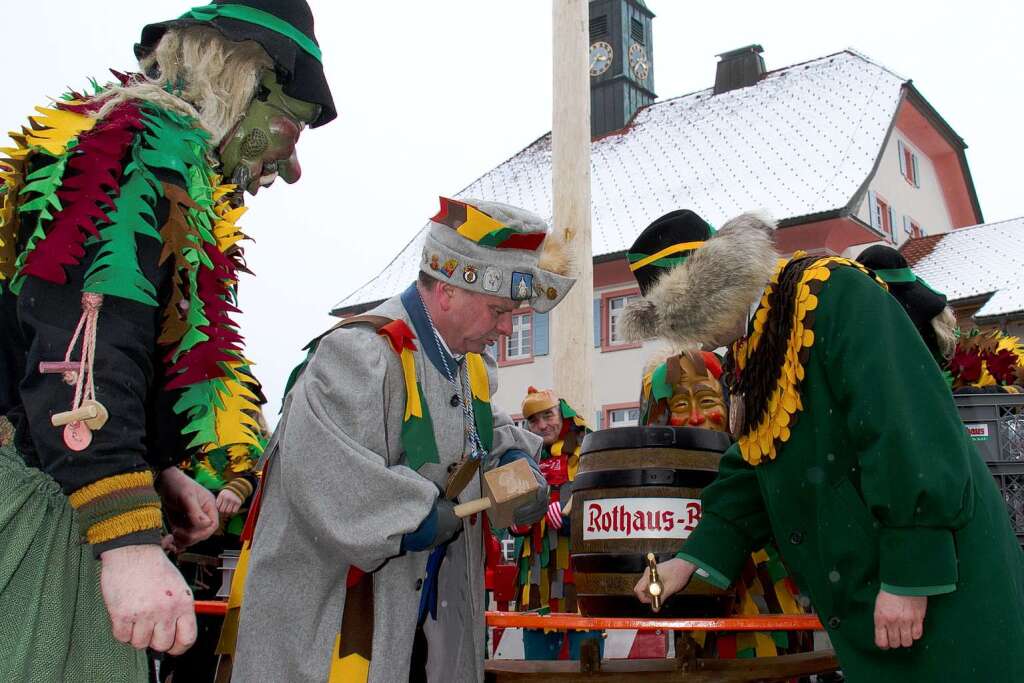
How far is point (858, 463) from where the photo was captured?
7.60ft

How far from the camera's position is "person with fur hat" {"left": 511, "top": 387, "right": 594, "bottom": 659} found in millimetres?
6711

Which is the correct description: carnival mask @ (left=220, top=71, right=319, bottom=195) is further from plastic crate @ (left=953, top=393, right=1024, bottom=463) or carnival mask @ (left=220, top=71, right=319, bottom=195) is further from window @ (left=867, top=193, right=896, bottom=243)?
window @ (left=867, top=193, right=896, bottom=243)

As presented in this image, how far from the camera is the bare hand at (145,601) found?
1.62m

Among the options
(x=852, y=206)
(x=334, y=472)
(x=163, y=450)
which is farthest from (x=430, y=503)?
(x=852, y=206)

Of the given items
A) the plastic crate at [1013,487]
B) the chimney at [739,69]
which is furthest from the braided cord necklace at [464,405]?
the chimney at [739,69]

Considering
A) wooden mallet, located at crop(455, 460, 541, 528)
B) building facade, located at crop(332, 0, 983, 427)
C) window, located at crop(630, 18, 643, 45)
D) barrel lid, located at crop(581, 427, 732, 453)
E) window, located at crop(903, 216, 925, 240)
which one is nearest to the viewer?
wooden mallet, located at crop(455, 460, 541, 528)

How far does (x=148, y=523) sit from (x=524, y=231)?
1.38 m

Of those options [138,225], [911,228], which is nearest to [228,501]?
[138,225]

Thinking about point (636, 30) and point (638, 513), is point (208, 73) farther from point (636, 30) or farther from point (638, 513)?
point (636, 30)

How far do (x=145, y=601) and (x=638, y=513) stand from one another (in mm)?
1744

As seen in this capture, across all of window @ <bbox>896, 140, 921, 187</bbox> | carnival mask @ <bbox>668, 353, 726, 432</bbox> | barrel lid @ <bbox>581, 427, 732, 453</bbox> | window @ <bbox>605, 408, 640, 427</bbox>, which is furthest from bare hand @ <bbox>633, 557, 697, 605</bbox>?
window @ <bbox>896, 140, 921, 187</bbox>

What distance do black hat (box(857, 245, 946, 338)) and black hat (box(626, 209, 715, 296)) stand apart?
0.63 m

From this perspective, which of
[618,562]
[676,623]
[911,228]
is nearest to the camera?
[676,623]

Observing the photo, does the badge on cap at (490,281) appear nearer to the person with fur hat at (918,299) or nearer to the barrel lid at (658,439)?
the barrel lid at (658,439)
